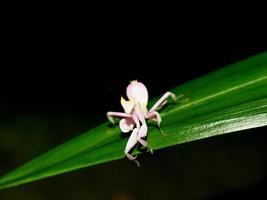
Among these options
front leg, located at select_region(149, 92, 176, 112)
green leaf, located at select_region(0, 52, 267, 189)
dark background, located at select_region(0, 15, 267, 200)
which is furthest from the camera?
dark background, located at select_region(0, 15, 267, 200)

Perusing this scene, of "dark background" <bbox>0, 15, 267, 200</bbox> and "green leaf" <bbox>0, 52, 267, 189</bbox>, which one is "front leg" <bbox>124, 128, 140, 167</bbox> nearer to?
"green leaf" <bbox>0, 52, 267, 189</bbox>

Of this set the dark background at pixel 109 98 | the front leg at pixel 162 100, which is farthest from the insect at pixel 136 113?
the dark background at pixel 109 98

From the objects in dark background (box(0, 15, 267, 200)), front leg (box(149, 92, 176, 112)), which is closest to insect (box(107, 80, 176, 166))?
front leg (box(149, 92, 176, 112))

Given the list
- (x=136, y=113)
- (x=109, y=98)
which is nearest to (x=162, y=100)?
(x=136, y=113)

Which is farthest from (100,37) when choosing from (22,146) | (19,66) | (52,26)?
(22,146)

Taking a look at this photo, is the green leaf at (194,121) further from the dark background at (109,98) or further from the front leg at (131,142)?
the dark background at (109,98)

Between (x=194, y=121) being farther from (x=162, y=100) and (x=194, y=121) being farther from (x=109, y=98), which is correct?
(x=109, y=98)

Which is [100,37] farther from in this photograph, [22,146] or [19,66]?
[22,146]

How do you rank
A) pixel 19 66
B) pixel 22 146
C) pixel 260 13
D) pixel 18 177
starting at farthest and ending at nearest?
1. pixel 19 66
2. pixel 260 13
3. pixel 22 146
4. pixel 18 177
